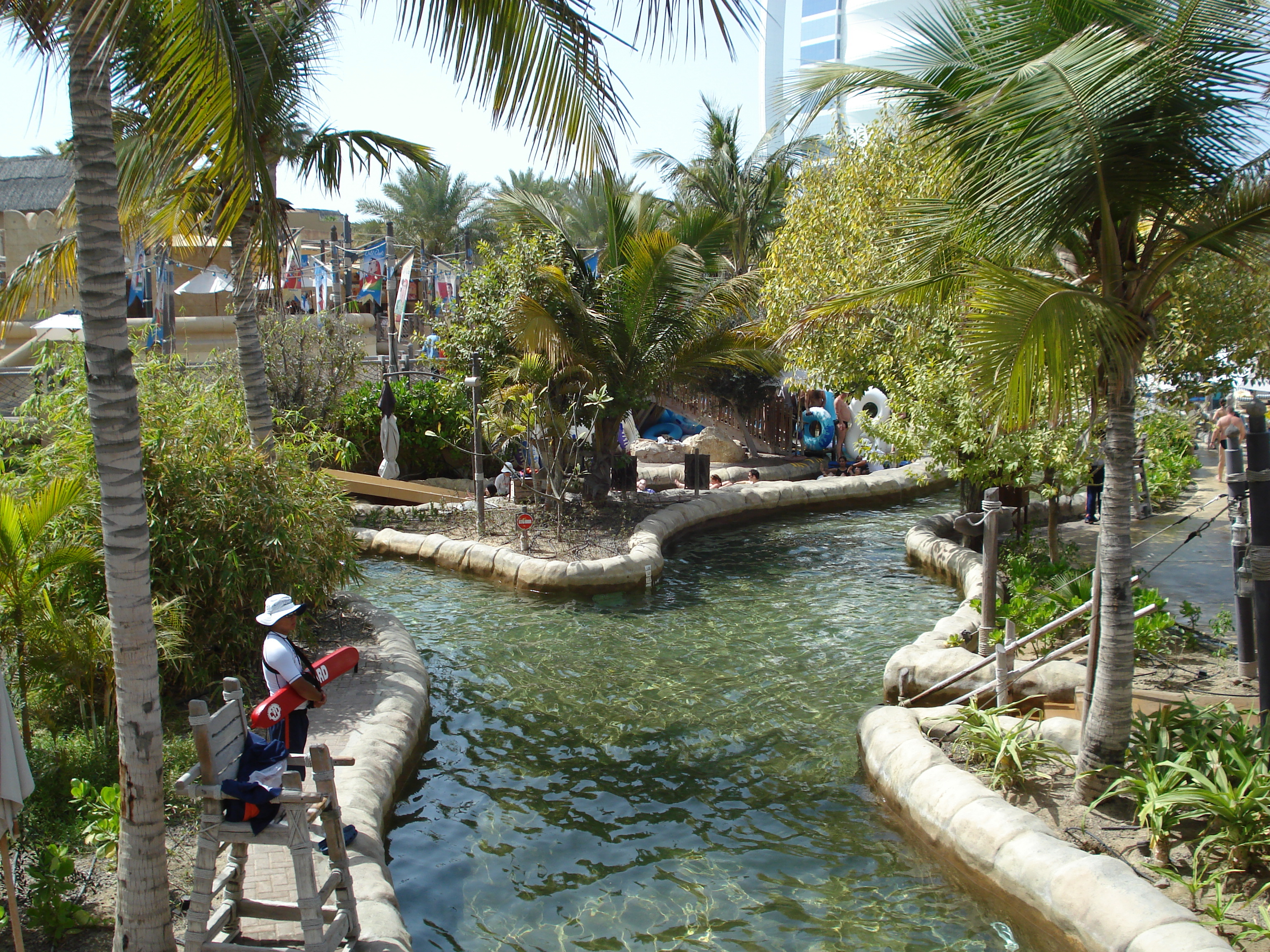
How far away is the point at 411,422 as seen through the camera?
1781cm

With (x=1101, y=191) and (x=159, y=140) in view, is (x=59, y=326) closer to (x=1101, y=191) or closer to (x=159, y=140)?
(x=159, y=140)

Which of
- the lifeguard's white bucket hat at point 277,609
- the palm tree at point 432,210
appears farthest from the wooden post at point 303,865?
the palm tree at point 432,210

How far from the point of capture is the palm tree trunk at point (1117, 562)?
18.6 feet

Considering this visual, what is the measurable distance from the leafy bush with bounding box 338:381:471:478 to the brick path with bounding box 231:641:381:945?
29.5ft

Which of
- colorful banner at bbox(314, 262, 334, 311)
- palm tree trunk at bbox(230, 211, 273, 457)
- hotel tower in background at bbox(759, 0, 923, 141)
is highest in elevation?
hotel tower in background at bbox(759, 0, 923, 141)

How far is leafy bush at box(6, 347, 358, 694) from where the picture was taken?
294 inches

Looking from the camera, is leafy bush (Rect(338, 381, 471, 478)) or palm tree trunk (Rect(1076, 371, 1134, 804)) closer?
palm tree trunk (Rect(1076, 371, 1134, 804))

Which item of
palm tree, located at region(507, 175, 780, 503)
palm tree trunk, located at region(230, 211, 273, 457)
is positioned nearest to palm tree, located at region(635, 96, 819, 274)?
palm tree, located at region(507, 175, 780, 503)

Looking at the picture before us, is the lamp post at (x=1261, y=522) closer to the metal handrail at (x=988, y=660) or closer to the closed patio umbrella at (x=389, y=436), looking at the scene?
the metal handrail at (x=988, y=660)

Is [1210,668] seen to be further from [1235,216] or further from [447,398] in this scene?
[447,398]

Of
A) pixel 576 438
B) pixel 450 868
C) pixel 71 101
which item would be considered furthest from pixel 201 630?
pixel 576 438

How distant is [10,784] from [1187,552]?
1301 cm

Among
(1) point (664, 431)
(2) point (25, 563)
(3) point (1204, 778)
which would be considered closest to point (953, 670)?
(3) point (1204, 778)

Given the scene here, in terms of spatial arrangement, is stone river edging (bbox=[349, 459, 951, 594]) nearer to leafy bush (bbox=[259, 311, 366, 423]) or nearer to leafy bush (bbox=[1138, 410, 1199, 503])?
leafy bush (bbox=[1138, 410, 1199, 503])
